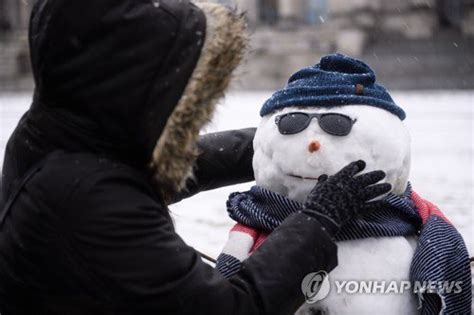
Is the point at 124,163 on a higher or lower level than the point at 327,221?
higher

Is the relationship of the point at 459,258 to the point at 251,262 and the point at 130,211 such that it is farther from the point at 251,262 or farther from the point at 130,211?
the point at 130,211

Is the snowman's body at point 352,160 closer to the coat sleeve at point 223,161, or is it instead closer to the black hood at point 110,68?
the coat sleeve at point 223,161

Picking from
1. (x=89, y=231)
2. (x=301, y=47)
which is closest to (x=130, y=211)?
(x=89, y=231)

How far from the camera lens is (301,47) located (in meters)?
23.5

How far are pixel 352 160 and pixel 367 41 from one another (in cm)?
2204

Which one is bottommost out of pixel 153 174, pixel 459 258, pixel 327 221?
pixel 459 258

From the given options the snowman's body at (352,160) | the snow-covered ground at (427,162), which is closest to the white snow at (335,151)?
the snowman's body at (352,160)

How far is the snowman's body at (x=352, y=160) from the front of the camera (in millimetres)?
1938

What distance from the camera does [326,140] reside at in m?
2.00

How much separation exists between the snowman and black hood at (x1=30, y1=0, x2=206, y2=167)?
0.64m

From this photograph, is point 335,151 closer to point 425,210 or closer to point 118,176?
point 425,210

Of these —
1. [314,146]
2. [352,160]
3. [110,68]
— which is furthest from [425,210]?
[110,68]

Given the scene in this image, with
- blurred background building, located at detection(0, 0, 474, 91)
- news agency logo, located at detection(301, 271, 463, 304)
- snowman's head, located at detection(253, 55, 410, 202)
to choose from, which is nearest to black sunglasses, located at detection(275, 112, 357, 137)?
snowman's head, located at detection(253, 55, 410, 202)

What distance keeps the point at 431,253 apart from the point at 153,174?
0.87 m
